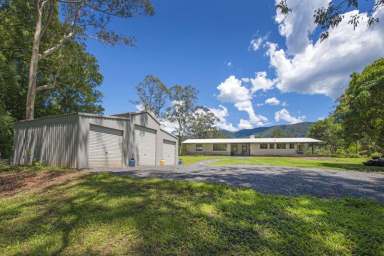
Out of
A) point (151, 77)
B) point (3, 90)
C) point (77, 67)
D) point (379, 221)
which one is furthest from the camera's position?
point (151, 77)

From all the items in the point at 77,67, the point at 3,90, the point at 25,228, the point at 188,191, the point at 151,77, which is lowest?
the point at 25,228

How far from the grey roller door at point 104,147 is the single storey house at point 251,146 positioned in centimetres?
2908

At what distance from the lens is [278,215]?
4.50 m

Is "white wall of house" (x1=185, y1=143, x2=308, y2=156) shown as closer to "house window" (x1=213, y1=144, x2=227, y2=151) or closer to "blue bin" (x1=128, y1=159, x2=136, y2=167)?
"house window" (x1=213, y1=144, x2=227, y2=151)

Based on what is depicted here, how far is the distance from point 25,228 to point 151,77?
132 feet

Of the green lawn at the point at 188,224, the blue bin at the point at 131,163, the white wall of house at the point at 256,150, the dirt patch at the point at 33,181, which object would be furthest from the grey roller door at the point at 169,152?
the white wall of house at the point at 256,150

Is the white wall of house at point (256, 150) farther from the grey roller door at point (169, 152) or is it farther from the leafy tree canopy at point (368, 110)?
the grey roller door at point (169, 152)

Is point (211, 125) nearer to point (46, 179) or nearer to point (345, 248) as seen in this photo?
point (46, 179)

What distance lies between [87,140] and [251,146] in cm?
3292

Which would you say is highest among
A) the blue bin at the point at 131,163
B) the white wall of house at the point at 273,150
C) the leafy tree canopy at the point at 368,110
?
the leafy tree canopy at the point at 368,110

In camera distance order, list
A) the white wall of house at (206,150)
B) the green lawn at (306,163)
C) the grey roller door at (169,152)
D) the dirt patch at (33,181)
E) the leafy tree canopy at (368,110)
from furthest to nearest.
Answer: the white wall of house at (206,150) → the grey roller door at (169,152) → the green lawn at (306,163) → the leafy tree canopy at (368,110) → the dirt patch at (33,181)

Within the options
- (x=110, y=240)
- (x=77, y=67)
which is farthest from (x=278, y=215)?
(x=77, y=67)

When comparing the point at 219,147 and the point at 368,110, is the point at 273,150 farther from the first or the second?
the point at 368,110

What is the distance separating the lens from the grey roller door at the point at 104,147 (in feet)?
37.9
